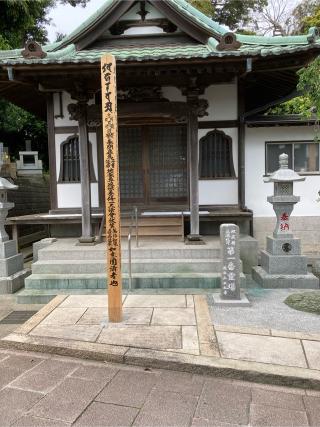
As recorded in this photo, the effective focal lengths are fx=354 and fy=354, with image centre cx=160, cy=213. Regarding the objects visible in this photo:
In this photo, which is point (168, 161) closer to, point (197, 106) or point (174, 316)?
point (197, 106)

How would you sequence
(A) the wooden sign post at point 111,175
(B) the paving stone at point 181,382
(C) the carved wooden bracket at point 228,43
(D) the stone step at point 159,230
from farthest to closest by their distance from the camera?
(D) the stone step at point 159,230 → (C) the carved wooden bracket at point 228,43 → (A) the wooden sign post at point 111,175 → (B) the paving stone at point 181,382

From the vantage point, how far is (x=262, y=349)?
4.34 meters

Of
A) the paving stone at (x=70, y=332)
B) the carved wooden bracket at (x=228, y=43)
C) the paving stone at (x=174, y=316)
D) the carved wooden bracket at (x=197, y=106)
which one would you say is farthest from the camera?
the carved wooden bracket at (x=197, y=106)

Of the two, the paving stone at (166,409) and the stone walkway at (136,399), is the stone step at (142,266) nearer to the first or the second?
the stone walkway at (136,399)

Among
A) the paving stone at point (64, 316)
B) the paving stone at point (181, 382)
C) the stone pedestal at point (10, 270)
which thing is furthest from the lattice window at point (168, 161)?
the paving stone at point (181, 382)

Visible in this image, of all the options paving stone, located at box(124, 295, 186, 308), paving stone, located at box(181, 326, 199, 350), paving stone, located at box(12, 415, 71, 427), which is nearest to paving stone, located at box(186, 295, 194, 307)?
paving stone, located at box(124, 295, 186, 308)

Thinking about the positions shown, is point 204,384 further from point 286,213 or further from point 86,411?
point 286,213

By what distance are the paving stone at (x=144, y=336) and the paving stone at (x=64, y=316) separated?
697mm

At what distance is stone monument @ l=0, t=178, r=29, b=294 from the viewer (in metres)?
7.35

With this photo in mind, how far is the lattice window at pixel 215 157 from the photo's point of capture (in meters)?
9.60

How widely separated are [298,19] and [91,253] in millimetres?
25277

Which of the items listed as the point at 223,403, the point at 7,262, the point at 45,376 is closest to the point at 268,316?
the point at 223,403

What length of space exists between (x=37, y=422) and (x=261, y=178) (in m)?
8.27

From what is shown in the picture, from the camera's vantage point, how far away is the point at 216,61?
710 centimetres
